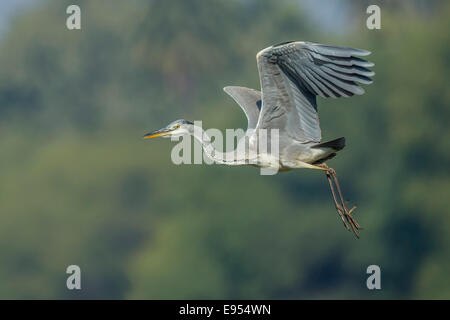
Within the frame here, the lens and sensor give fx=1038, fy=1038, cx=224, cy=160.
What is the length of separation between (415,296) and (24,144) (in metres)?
15.2

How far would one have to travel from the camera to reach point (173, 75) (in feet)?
128

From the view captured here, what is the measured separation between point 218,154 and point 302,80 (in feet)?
4.26

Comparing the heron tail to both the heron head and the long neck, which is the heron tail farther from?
the heron head

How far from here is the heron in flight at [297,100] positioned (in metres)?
9.34

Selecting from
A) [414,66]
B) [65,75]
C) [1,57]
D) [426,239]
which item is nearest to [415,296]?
[426,239]

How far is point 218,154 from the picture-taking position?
34.1 ft

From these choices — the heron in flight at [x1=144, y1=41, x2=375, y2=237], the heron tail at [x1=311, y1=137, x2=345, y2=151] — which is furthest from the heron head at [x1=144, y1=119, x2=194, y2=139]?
the heron tail at [x1=311, y1=137, x2=345, y2=151]

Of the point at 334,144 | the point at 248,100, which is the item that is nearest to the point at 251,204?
the point at 248,100

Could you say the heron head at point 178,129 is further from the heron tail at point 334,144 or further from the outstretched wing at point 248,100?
the heron tail at point 334,144

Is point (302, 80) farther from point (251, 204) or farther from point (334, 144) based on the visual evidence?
point (251, 204)

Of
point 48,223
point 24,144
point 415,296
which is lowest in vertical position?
point 415,296

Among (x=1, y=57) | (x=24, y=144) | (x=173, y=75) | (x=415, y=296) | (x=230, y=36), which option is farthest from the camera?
(x=1, y=57)

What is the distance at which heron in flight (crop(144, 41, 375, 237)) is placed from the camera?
9.34m
